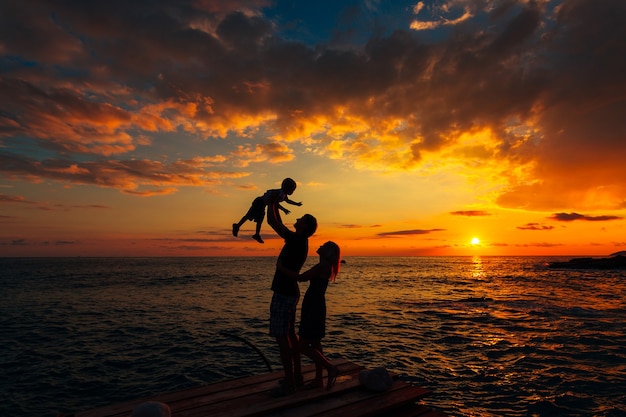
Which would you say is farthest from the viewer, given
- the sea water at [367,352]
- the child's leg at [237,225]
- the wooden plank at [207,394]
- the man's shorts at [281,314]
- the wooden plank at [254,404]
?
the sea water at [367,352]

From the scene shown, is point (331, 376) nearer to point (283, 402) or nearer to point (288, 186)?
point (283, 402)

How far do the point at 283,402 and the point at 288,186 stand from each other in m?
3.43

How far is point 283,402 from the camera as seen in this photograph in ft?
17.6

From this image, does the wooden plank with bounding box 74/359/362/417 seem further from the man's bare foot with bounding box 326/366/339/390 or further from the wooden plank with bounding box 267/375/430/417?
the wooden plank with bounding box 267/375/430/417

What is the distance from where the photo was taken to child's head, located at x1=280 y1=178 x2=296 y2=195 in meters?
5.82

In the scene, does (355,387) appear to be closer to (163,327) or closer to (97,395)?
(97,395)

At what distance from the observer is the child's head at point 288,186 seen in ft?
19.1

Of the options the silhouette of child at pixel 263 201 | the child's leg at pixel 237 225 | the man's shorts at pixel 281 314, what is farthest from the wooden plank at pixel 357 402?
the child's leg at pixel 237 225

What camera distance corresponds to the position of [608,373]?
38.8ft

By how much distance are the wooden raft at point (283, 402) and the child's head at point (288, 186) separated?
11.0 feet

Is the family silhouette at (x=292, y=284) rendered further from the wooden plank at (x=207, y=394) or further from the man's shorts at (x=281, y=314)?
the wooden plank at (x=207, y=394)

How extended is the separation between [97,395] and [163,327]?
10916 millimetres

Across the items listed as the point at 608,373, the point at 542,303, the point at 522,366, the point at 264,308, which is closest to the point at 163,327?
the point at 264,308

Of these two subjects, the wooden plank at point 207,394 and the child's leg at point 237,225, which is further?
the child's leg at point 237,225
